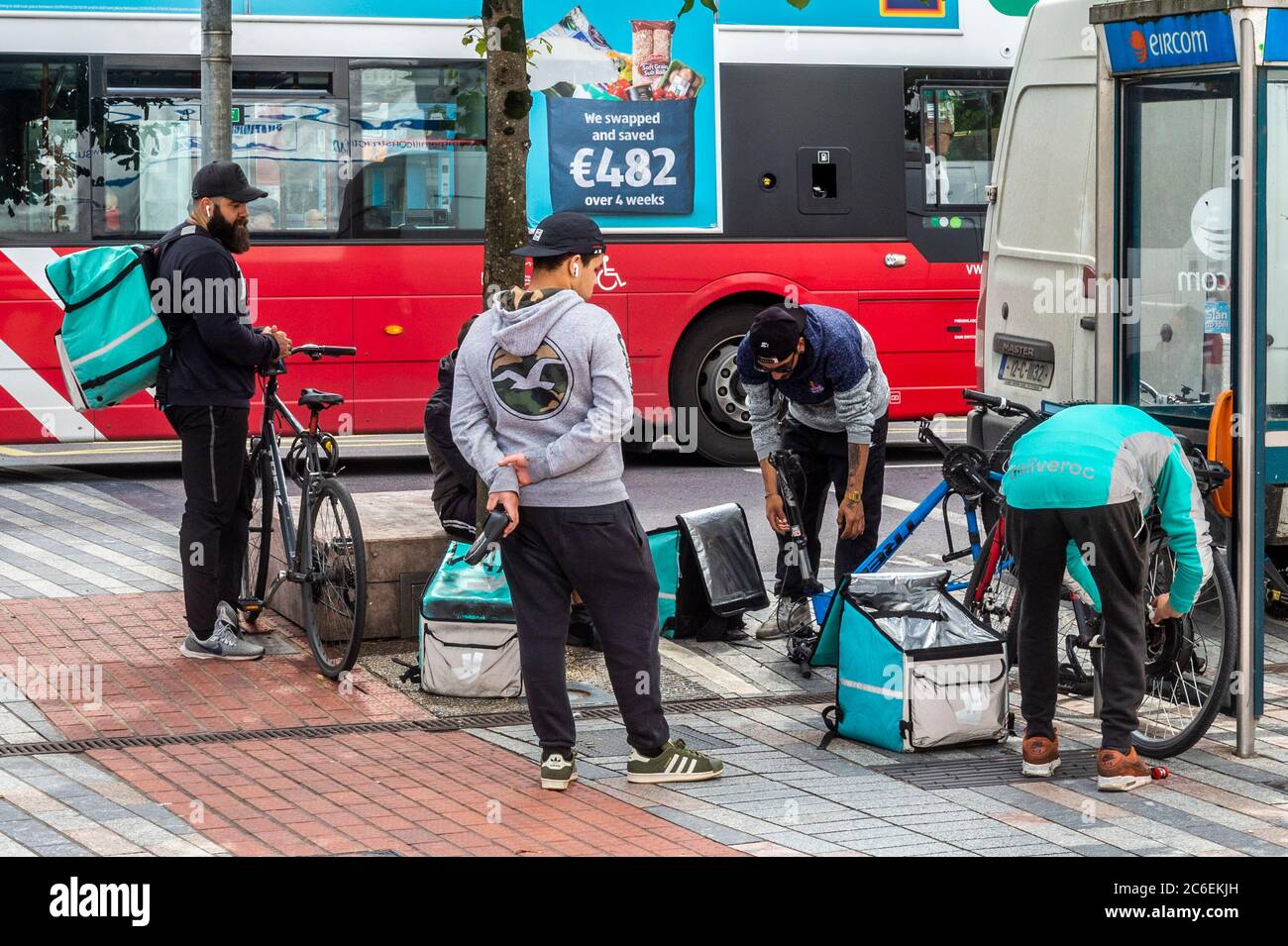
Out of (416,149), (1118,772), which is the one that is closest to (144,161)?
(416,149)

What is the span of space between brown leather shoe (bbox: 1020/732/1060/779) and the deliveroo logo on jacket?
5.92 feet

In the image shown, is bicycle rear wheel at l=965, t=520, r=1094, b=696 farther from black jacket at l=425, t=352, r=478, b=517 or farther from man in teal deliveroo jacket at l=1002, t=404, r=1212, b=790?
black jacket at l=425, t=352, r=478, b=517

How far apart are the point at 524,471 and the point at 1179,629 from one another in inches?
91.9

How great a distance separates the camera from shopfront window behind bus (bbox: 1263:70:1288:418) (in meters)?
7.73

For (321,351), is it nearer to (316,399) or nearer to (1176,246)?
(316,399)

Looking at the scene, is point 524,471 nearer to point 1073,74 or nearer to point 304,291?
point 1073,74

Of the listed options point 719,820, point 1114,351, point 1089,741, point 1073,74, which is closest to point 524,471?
point 719,820

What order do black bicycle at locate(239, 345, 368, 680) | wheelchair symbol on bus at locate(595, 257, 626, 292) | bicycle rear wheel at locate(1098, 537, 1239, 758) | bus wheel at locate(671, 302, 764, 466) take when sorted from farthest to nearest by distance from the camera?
bus wheel at locate(671, 302, 764, 466), wheelchair symbol on bus at locate(595, 257, 626, 292), black bicycle at locate(239, 345, 368, 680), bicycle rear wheel at locate(1098, 537, 1239, 758)

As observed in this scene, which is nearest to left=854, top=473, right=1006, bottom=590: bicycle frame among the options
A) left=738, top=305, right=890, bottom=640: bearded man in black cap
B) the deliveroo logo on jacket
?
left=738, top=305, right=890, bottom=640: bearded man in black cap

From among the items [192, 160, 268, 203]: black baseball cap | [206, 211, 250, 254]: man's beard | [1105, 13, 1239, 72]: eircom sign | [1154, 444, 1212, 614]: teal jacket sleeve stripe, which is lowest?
[1154, 444, 1212, 614]: teal jacket sleeve stripe

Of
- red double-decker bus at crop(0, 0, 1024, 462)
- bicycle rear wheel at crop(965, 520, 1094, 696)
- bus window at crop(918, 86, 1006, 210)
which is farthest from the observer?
bus window at crop(918, 86, 1006, 210)

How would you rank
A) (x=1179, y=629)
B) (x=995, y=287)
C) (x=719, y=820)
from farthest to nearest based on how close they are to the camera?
(x=995, y=287)
(x=1179, y=629)
(x=719, y=820)

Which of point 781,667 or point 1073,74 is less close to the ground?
point 1073,74

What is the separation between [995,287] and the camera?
9852 millimetres
